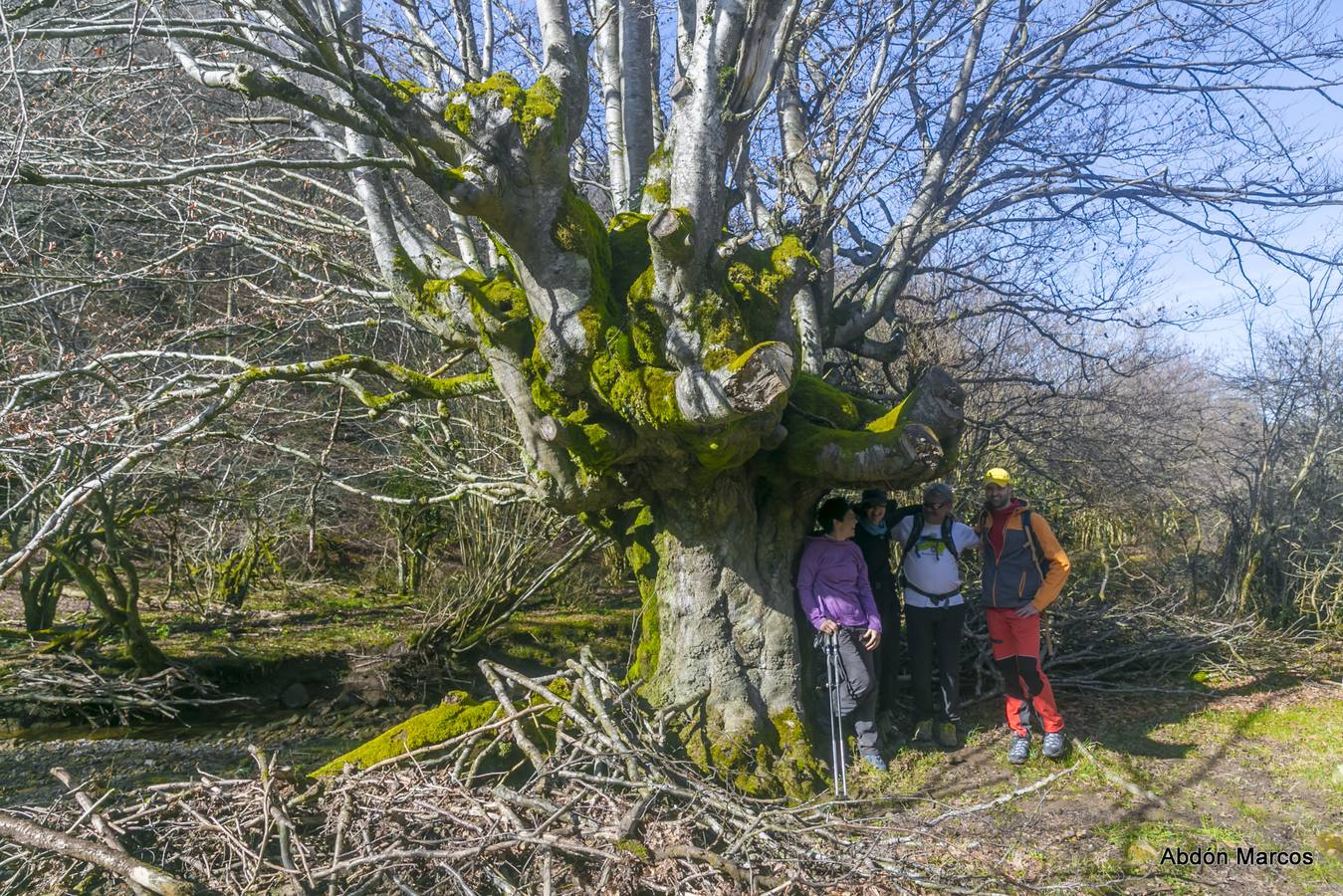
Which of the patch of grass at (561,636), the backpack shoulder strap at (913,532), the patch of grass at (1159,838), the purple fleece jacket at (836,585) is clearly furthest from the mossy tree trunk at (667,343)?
the patch of grass at (561,636)

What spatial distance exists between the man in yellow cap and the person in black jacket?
0.70 meters

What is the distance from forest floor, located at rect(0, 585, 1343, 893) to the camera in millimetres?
4266

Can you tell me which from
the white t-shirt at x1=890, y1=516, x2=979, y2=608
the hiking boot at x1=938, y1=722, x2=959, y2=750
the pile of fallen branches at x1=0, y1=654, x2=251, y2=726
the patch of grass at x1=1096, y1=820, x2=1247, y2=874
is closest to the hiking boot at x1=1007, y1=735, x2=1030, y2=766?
the hiking boot at x1=938, y1=722, x2=959, y2=750

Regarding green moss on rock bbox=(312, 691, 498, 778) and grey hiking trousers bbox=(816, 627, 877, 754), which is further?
grey hiking trousers bbox=(816, 627, 877, 754)

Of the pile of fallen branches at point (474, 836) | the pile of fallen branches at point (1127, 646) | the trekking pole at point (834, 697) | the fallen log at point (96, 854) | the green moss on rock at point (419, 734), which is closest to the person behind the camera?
the fallen log at point (96, 854)

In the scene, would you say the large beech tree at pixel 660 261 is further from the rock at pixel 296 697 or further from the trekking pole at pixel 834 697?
the rock at pixel 296 697

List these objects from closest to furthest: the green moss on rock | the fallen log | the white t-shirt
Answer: the fallen log
the green moss on rock
the white t-shirt

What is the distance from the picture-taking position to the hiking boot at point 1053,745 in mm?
5465

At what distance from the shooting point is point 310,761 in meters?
6.58

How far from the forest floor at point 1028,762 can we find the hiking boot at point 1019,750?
0.05 m

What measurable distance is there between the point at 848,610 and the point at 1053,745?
1.60 meters

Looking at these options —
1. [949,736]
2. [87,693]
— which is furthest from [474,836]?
[87,693]

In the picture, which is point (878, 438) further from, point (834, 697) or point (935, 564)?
point (834, 697)

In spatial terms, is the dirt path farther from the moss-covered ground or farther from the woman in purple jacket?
the woman in purple jacket
